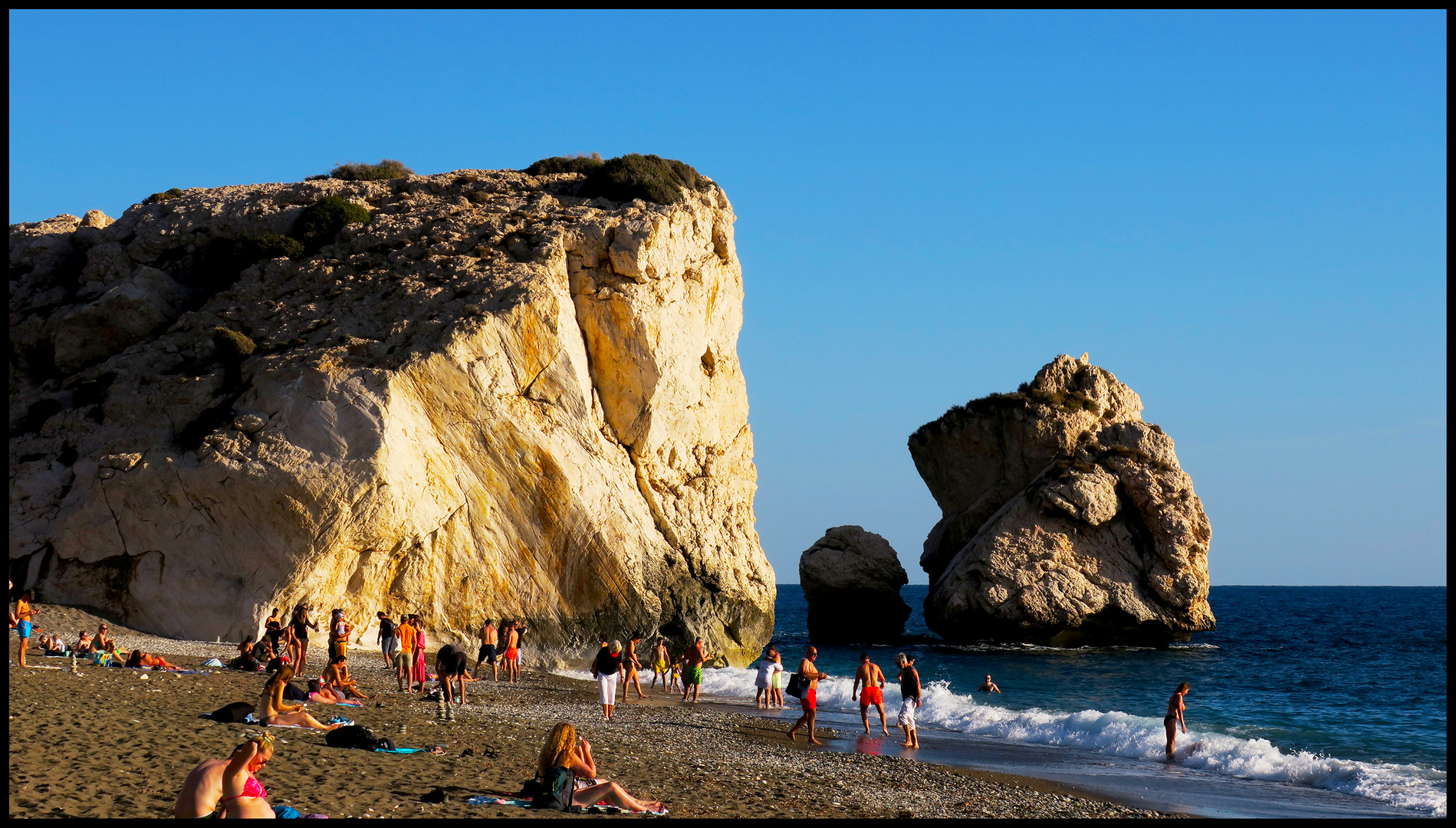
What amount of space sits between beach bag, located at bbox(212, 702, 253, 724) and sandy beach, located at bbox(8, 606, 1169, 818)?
0.26 metres

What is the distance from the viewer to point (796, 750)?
1586cm

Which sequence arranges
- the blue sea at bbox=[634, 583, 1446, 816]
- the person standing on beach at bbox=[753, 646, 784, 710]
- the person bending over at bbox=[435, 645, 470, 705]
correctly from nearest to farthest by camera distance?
the blue sea at bbox=[634, 583, 1446, 816], the person bending over at bbox=[435, 645, 470, 705], the person standing on beach at bbox=[753, 646, 784, 710]

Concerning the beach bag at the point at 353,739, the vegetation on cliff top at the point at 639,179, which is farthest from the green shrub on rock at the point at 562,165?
the beach bag at the point at 353,739

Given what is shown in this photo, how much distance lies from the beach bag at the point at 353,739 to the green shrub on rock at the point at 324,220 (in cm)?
2569

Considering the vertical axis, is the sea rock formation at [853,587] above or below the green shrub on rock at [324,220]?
below

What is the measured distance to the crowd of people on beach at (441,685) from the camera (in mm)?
7793

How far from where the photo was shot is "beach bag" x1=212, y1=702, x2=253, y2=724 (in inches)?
532

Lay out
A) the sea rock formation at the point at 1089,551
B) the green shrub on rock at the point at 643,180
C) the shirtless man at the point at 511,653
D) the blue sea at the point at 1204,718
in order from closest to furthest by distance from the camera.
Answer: the blue sea at the point at 1204,718, the shirtless man at the point at 511,653, the green shrub on rock at the point at 643,180, the sea rock formation at the point at 1089,551

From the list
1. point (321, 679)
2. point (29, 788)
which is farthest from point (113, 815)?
point (321, 679)

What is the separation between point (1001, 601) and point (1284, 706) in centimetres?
1514

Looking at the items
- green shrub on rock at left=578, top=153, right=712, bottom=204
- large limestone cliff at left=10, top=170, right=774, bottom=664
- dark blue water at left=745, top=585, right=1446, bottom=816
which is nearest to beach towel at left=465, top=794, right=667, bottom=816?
dark blue water at left=745, top=585, right=1446, bottom=816

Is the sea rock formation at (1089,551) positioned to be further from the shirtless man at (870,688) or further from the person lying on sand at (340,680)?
the person lying on sand at (340,680)

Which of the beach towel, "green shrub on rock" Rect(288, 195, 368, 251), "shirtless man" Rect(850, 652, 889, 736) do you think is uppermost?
"green shrub on rock" Rect(288, 195, 368, 251)

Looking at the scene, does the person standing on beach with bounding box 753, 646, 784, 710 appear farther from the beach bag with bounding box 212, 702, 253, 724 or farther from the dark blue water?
the beach bag with bounding box 212, 702, 253, 724
